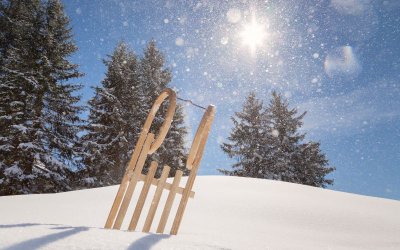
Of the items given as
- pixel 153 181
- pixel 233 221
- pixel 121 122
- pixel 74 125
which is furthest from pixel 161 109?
pixel 153 181

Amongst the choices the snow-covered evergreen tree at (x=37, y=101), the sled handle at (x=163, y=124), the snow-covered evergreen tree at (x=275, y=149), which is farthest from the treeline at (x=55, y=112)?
the sled handle at (x=163, y=124)

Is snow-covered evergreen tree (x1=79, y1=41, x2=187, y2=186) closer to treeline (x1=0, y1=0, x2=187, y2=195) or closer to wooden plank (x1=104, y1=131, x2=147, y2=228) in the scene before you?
treeline (x1=0, y1=0, x2=187, y2=195)

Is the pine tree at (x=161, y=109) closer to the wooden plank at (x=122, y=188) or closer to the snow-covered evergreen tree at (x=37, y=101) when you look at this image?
the snow-covered evergreen tree at (x=37, y=101)

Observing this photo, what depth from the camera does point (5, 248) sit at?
5.26 ft

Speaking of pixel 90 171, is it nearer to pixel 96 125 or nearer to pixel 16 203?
pixel 96 125

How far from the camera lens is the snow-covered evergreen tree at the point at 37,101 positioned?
14820mm

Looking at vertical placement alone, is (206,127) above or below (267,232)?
above

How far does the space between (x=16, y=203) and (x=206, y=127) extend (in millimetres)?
5009

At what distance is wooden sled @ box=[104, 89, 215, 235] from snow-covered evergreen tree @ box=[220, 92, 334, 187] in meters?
22.5

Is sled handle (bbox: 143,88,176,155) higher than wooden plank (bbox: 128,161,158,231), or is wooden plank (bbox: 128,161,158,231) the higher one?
sled handle (bbox: 143,88,176,155)

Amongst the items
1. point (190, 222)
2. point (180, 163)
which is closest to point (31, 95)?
point (180, 163)

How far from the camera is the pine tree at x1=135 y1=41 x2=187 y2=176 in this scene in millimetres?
22344

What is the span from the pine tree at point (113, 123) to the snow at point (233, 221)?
11.4 metres

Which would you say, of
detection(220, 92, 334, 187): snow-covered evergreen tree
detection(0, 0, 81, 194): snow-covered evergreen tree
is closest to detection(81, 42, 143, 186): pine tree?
detection(0, 0, 81, 194): snow-covered evergreen tree
